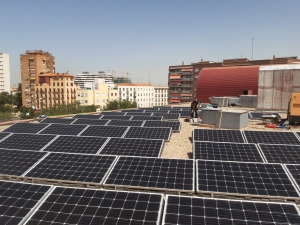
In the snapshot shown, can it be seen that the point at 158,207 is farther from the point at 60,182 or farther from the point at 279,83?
the point at 279,83

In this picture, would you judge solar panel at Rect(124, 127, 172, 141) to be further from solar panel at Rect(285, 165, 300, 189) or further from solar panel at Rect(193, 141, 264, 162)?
solar panel at Rect(285, 165, 300, 189)

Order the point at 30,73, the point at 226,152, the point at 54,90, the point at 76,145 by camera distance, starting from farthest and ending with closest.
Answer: the point at 30,73 → the point at 54,90 → the point at 76,145 → the point at 226,152

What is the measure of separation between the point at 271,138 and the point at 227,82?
35823 millimetres

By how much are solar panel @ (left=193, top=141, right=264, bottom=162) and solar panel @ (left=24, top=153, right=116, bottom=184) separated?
4.51m

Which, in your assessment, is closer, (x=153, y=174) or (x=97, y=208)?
(x=97, y=208)

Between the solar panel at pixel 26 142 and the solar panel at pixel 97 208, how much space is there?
6.95m

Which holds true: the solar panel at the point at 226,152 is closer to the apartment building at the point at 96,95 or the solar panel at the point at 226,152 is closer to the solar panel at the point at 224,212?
the solar panel at the point at 224,212

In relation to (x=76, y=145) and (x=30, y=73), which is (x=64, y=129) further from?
(x=30, y=73)

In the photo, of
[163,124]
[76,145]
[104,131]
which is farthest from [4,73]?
[76,145]

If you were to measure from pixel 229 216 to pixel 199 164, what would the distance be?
11.0ft

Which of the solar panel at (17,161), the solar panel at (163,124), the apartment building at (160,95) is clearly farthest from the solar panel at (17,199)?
the apartment building at (160,95)

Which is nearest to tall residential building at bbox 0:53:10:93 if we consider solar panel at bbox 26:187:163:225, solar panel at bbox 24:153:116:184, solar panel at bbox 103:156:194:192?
solar panel at bbox 24:153:116:184

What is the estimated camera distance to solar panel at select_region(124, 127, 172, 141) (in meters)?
14.7

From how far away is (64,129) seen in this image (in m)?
17.0
